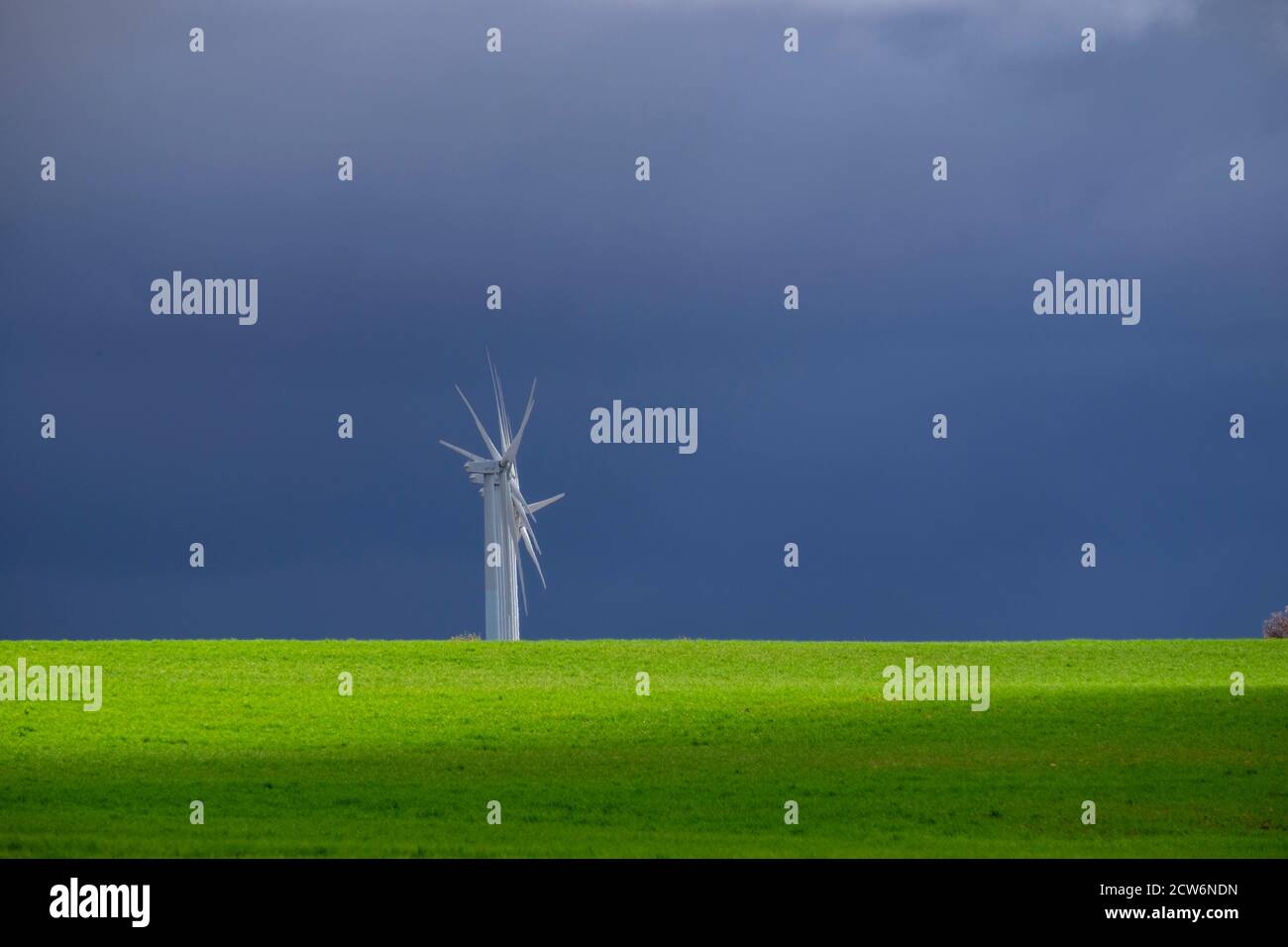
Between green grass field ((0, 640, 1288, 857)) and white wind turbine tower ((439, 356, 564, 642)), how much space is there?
11446 mm

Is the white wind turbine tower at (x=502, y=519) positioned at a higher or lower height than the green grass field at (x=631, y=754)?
higher

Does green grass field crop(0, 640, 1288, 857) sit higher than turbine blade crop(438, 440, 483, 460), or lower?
lower

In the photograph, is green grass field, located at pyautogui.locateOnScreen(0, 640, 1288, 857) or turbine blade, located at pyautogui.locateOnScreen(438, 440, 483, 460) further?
turbine blade, located at pyautogui.locateOnScreen(438, 440, 483, 460)

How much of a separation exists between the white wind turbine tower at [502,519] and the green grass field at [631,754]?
11446 millimetres

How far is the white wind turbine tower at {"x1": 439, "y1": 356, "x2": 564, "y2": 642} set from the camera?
57906 mm

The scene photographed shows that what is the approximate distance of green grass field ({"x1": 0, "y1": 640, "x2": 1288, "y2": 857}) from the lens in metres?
23.1

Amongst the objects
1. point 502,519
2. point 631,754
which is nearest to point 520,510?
point 502,519

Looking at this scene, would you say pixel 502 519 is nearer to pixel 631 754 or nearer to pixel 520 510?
pixel 520 510

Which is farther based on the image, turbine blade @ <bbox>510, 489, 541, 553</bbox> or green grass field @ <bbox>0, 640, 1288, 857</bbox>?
turbine blade @ <bbox>510, 489, 541, 553</bbox>

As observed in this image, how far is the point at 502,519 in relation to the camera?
6028cm

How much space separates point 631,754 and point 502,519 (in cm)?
3046

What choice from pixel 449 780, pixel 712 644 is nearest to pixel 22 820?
pixel 449 780

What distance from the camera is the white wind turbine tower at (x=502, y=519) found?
2280 inches
